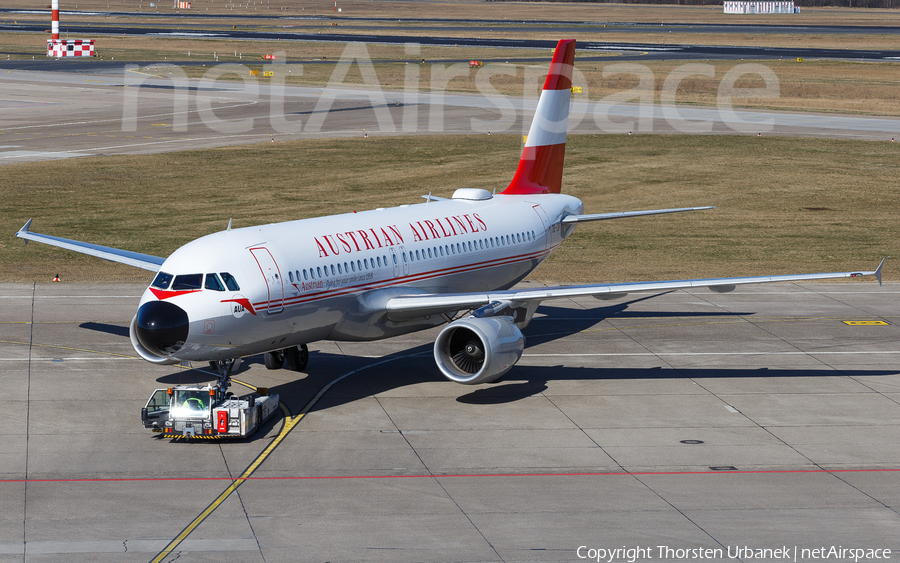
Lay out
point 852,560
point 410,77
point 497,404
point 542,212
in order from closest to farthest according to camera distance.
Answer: point 852,560, point 497,404, point 542,212, point 410,77

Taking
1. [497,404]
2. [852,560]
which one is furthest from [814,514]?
[497,404]

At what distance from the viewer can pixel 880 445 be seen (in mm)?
27688

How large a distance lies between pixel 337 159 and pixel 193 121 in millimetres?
21907

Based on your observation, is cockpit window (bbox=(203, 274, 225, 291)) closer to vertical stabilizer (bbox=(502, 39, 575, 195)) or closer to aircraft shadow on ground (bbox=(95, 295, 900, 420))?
aircraft shadow on ground (bbox=(95, 295, 900, 420))

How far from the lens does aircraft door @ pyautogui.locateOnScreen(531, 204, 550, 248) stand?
128ft

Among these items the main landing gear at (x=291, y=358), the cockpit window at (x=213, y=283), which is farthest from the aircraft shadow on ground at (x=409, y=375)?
the cockpit window at (x=213, y=283)

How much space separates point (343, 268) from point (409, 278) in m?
2.93

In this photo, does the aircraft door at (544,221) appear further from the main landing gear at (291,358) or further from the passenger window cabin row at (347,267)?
the main landing gear at (291,358)

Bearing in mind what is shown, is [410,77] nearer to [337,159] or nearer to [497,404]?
[337,159]

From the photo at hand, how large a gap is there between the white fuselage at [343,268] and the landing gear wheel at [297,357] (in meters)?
2.34

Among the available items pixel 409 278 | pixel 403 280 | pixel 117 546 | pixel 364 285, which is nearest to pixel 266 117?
pixel 409 278

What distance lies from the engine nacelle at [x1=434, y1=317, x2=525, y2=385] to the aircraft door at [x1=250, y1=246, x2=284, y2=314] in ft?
15.4

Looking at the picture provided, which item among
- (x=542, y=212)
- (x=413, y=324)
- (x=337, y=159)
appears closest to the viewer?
(x=413, y=324)

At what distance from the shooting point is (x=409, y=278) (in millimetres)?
32844
